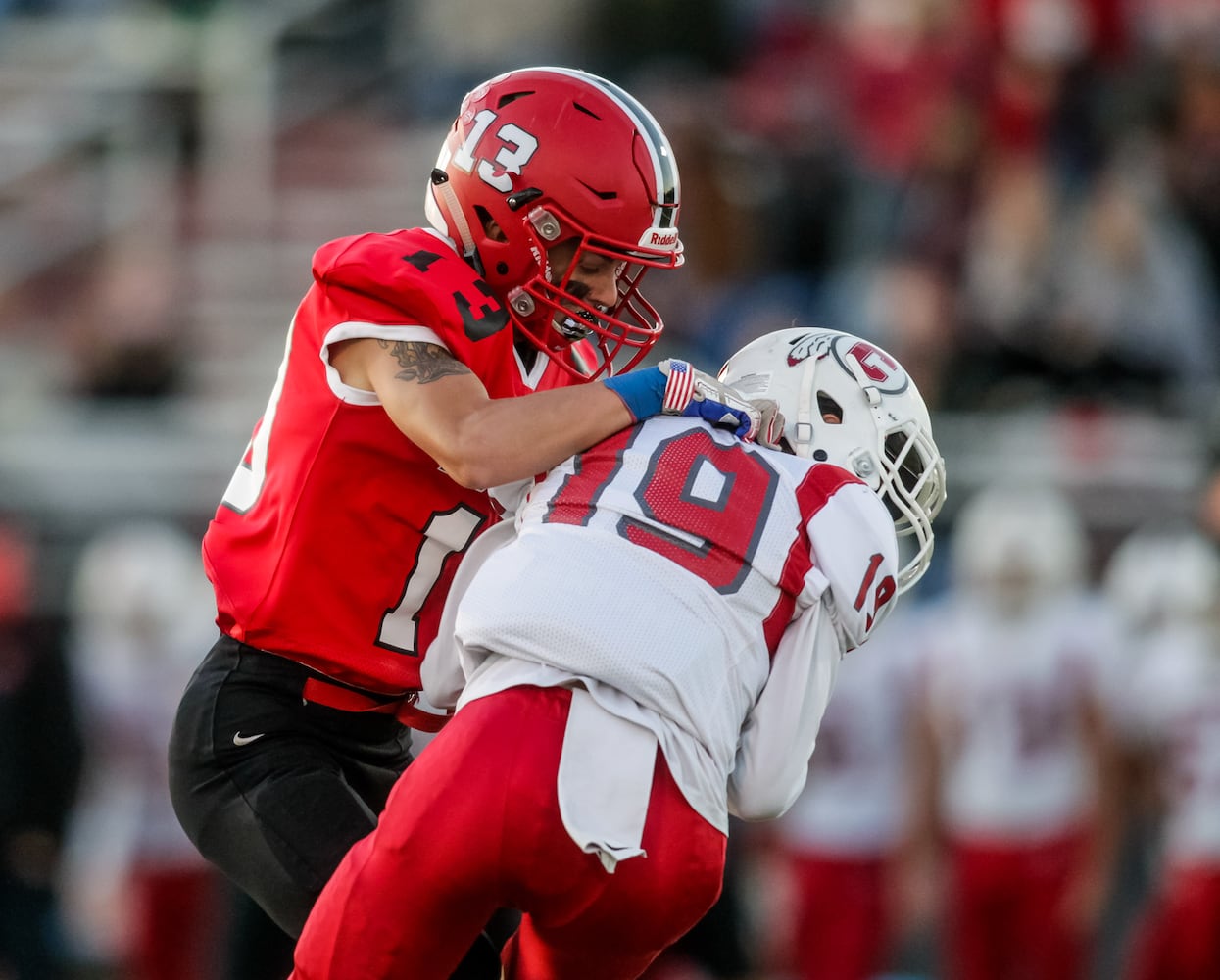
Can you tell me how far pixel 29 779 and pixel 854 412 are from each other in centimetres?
482

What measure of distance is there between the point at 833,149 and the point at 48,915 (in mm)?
4592

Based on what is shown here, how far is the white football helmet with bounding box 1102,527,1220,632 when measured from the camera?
710cm

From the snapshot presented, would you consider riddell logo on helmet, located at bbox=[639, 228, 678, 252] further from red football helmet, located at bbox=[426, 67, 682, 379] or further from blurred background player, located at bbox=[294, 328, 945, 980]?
blurred background player, located at bbox=[294, 328, 945, 980]

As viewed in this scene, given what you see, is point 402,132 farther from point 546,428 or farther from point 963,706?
point 546,428

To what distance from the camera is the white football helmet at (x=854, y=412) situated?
10.7ft

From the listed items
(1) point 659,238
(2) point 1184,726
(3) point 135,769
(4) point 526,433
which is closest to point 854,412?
(1) point 659,238

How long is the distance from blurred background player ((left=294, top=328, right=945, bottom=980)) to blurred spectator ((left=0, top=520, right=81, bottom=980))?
444 centimetres

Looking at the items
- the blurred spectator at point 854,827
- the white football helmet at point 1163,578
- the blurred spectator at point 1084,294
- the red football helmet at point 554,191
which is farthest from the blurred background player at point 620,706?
the blurred spectator at point 1084,294

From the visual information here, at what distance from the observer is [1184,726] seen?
7027 mm

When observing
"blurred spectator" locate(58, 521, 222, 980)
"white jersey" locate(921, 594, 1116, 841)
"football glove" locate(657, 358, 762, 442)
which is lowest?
"blurred spectator" locate(58, 521, 222, 980)

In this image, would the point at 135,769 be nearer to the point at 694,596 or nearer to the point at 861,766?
the point at 861,766

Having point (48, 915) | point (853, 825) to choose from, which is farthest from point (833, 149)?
point (48, 915)

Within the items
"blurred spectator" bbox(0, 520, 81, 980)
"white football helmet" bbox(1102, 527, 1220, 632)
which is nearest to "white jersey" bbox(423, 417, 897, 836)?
"white football helmet" bbox(1102, 527, 1220, 632)

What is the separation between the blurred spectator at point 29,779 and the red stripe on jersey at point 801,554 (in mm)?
4794
